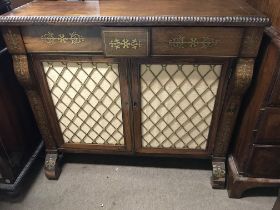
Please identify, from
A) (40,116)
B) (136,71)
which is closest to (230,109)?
(136,71)

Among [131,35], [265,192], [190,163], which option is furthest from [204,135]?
[131,35]

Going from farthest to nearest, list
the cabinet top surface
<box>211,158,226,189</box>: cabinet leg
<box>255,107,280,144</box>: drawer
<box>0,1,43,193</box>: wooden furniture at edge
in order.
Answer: <box>211,158,226,189</box>: cabinet leg, <box>0,1,43,193</box>: wooden furniture at edge, <box>255,107,280,144</box>: drawer, the cabinet top surface

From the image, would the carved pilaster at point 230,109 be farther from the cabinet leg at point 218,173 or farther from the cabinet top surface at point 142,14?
the cabinet top surface at point 142,14

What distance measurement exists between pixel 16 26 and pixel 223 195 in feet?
3.79

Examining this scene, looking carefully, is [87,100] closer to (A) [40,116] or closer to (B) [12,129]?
(A) [40,116]

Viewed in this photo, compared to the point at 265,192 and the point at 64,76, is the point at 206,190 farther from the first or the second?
the point at 64,76

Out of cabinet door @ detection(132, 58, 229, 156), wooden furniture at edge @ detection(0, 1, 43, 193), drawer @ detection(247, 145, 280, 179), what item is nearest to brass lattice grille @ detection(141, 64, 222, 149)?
cabinet door @ detection(132, 58, 229, 156)

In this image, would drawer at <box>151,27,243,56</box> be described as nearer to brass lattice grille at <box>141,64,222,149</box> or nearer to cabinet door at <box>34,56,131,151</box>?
brass lattice grille at <box>141,64,222,149</box>

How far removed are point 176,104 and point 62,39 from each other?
0.53 meters

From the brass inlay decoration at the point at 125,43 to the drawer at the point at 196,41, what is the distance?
59mm

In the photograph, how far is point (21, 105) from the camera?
1.25 metres

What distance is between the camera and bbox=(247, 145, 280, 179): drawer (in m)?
1.05

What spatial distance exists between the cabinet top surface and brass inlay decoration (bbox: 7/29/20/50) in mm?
51

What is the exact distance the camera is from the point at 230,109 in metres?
1.09
